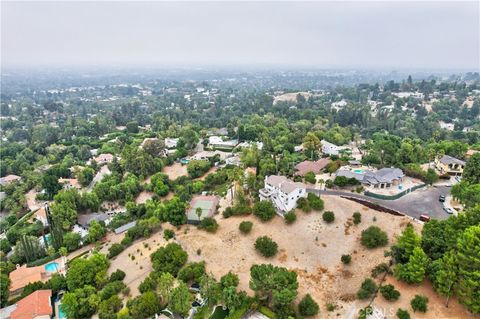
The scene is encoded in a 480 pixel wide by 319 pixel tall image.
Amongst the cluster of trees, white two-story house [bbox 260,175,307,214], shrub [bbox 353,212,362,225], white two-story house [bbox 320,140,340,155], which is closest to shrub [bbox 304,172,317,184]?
white two-story house [bbox 260,175,307,214]

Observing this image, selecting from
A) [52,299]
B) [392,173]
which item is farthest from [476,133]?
[52,299]

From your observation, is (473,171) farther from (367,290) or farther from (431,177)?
(367,290)

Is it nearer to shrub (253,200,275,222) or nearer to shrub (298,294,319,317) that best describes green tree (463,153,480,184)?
shrub (253,200,275,222)

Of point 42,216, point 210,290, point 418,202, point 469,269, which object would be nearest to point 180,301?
point 210,290

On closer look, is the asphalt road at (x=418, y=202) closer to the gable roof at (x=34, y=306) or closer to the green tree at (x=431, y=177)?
the green tree at (x=431, y=177)

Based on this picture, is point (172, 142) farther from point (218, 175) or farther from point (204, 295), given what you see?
point (204, 295)

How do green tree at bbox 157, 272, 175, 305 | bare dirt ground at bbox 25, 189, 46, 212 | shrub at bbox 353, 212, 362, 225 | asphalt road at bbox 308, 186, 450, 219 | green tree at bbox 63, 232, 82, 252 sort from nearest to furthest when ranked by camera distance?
green tree at bbox 157, 272, 175, 305 → shrub at bbox 353, 212, 362, 225 → asphalt road at bbox 308, 186, 450, 219 → green tree at bbox 63, 232, 82, 252 → bare dirt ground at bbox 25, 189, 46, 212
